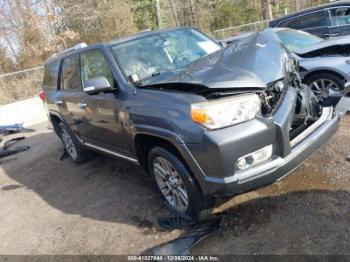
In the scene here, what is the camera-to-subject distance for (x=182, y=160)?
Result: 342 cm

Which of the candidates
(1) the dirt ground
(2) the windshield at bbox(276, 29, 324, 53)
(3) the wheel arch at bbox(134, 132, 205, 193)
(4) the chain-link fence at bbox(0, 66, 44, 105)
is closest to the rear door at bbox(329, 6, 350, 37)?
(2) the windshield at bbox(276, 29, 324, 53)

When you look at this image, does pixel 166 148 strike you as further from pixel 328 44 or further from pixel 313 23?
pixel 313 23

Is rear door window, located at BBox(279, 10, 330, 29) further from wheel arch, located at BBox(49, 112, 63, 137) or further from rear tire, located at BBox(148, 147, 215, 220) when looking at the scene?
rear tire, located at BBox(148, 147, 215, 220)

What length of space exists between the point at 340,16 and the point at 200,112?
7.23 metres

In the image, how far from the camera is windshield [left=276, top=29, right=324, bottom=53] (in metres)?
6.80

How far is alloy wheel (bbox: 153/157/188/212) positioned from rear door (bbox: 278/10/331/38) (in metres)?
6.66

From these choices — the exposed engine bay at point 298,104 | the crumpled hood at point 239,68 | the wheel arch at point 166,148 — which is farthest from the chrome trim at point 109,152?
the exposed engine bay at point 298,104

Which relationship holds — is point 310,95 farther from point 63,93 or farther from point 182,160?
point 63,93

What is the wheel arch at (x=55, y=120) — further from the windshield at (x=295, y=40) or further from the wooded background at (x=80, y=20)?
the wooded background at (x=80, y=20)

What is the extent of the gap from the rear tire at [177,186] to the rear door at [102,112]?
1.77 ft

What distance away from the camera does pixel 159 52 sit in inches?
172

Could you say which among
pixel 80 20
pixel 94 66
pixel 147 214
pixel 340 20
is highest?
pixel 80 20

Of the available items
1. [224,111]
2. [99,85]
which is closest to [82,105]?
[99,85]

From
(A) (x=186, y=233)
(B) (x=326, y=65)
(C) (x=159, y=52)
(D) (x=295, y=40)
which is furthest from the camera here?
(D) (x=295, y=40)
